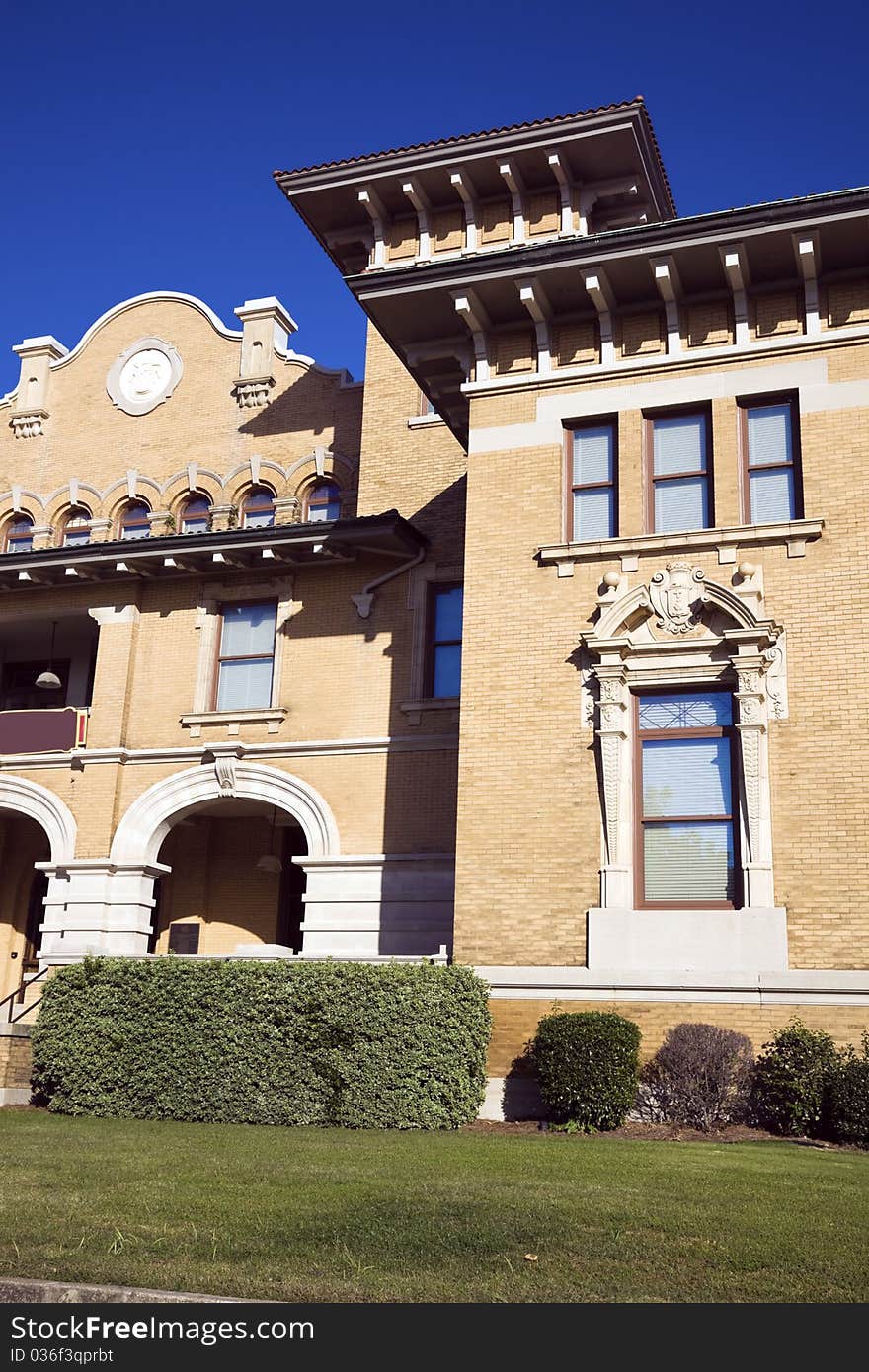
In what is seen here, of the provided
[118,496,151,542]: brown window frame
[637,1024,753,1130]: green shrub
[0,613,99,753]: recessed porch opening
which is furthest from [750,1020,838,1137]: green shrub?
[118,496,151,542]: brown window frame

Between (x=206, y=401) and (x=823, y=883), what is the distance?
17.6 m

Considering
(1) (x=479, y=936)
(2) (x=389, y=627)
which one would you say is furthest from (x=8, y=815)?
(1) (x=479, y=936)

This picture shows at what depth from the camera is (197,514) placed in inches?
1068

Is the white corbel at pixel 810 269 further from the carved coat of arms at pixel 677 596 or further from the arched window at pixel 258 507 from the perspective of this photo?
the arched window at pixel 258 507

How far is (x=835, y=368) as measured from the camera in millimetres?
17062

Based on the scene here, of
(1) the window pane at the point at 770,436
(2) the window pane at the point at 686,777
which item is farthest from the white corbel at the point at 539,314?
(2) the window pane at the point at 686,777

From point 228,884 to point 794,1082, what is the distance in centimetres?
1325

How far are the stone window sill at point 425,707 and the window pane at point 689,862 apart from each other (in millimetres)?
5617

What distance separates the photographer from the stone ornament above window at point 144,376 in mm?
28281

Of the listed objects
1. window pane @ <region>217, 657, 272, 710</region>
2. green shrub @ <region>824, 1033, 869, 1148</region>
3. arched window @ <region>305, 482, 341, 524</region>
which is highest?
arched window @ <region>305, 482, 341, 524</region>

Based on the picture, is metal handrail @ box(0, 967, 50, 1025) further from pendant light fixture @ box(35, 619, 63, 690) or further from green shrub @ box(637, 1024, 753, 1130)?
green shrub @ box(637, 1024, 753, 1130)

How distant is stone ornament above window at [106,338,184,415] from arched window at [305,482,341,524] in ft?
14.2

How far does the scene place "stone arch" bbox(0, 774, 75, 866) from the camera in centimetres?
2275
